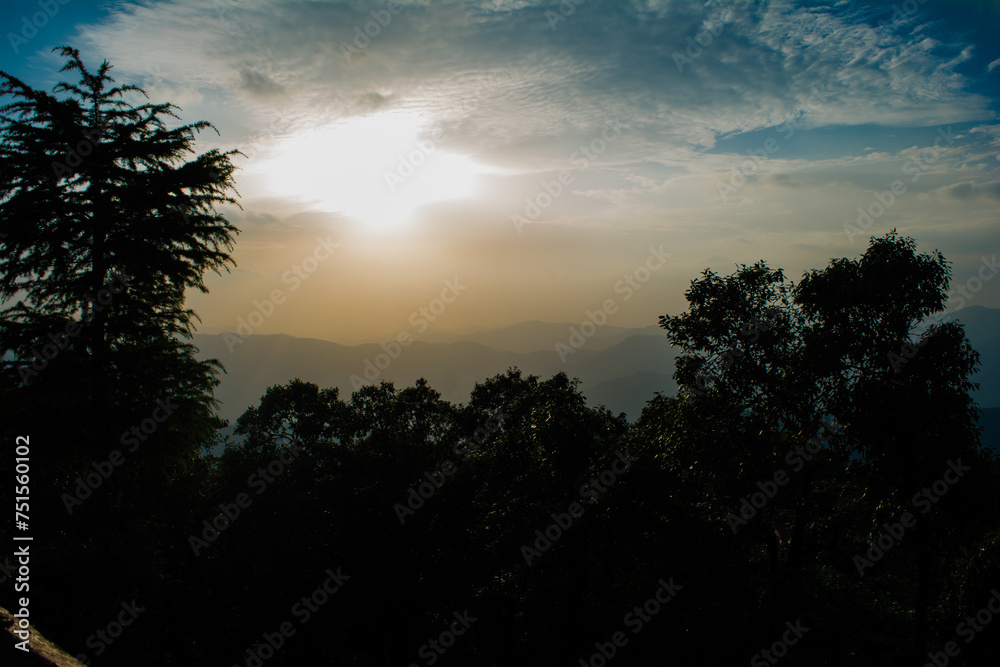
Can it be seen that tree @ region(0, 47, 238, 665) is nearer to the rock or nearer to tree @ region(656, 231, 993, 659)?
the rock

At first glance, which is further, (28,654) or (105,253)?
(105,253)

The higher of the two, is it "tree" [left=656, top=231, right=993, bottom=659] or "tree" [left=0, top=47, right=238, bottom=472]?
"tree" [left=656, top=231, right=993, bottom=659]

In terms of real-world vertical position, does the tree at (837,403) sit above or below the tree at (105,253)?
above

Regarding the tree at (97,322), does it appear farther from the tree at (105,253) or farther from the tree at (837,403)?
the tree at (837,403)

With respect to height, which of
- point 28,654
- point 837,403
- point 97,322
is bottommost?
point 97,322

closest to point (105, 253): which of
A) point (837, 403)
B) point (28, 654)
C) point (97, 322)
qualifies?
point (97, 322)

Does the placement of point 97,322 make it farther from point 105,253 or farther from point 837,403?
point 837,403

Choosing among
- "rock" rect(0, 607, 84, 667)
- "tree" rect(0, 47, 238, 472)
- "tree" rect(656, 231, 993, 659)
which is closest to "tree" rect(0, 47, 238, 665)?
"tree" rect(0, 47, 238, 472)

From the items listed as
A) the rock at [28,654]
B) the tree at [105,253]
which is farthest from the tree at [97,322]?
the rock at [28,654]

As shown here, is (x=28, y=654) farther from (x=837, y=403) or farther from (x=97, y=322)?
(x=837, y=403)

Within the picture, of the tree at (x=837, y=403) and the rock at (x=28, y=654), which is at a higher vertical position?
the tree at (x=837, y=403)

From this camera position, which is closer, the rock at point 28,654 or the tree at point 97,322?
the rock at point 28,654

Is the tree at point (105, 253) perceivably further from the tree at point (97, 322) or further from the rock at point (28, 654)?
the rock at point (28, 654)

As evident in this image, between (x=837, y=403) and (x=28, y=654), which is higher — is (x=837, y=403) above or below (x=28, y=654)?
above
